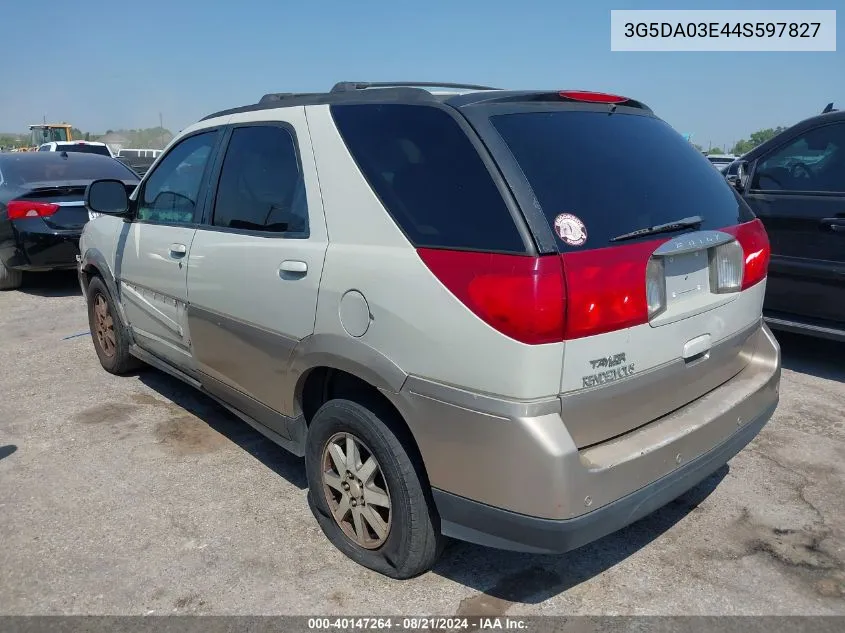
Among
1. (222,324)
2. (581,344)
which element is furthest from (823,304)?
(222,324)

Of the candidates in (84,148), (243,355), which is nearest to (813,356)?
(243,355)

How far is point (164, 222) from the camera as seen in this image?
411cm

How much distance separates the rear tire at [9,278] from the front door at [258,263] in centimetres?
589

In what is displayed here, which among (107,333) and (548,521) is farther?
(107,333)

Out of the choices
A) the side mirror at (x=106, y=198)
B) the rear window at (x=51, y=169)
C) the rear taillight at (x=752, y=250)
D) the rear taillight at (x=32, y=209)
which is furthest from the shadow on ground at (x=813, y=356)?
the rear window at (x=51, y=169)

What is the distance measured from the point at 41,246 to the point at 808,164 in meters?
7.40

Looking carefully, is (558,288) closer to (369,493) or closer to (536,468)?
(536,468)

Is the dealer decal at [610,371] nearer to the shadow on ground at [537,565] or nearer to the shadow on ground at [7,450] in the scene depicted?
the shadow on ground at [537,565]

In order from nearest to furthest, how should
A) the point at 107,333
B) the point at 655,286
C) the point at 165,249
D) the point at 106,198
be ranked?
the point at 655,286 < the point at 165,249 < the point at 106,198 < the point at 107,333

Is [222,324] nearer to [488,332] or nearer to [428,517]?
[428,517]

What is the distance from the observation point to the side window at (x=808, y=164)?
4.93 m

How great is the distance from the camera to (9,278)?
8.56 m

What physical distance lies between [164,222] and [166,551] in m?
1.90

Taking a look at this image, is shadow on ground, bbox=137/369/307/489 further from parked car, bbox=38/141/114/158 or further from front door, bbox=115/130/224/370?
parked car, bbox=38/141/114/158
